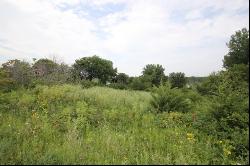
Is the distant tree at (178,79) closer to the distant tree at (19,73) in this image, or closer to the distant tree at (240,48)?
the distant tree at (19,73)

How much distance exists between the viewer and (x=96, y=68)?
47.2 meters

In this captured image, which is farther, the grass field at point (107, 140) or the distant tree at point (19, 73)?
the distant tree at point (19, 73)

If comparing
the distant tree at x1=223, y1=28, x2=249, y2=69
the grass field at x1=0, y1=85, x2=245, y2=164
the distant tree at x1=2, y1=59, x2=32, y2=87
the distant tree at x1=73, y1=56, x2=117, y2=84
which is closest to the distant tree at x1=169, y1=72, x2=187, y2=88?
the distant tree at x1=73, y1=56, x2=117, y2=84

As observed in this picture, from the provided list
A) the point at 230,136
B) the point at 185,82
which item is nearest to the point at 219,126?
the point at 230,136

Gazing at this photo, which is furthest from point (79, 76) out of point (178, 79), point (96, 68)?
point (178, 79)

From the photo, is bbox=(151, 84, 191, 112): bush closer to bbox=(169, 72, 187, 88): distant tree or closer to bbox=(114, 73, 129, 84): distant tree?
bbox=(169, 72, 187, 88): distant tree

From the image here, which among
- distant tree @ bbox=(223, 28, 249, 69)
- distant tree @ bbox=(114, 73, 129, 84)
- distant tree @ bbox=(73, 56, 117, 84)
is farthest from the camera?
distant tree @ bbox=(73, 56, 117, 84)

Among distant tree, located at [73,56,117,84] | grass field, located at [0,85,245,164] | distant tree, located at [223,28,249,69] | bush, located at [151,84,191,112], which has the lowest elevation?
grass field, located at [0,85,245,164]

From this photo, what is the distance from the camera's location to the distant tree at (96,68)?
155ft

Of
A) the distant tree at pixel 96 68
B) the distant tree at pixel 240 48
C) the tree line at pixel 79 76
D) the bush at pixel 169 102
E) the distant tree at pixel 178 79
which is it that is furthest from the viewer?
the distant tree at pixel 96 68

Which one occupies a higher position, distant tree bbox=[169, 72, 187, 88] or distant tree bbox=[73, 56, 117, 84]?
distant tree bbox=[73, 56, 117, 84]

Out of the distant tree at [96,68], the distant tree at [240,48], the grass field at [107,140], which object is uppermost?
the distant tree at [96,68]

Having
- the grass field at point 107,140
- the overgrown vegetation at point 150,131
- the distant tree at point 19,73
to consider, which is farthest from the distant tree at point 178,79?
the grass field at point 107,140

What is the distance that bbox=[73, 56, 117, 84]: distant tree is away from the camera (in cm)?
4728
